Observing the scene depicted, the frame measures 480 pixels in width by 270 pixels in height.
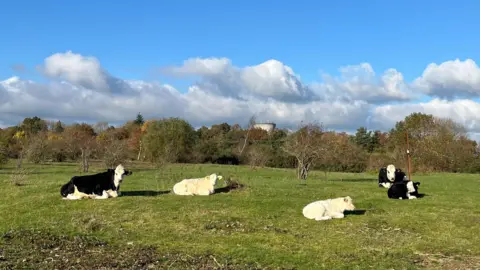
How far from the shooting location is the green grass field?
31.0 feet

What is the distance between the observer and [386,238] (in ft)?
37.5

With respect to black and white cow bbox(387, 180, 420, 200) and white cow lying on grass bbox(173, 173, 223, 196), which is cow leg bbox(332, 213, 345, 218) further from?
white cow lying on grass bbox(173, 173, 223, 196)

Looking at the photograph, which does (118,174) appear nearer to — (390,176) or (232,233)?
(232,233)

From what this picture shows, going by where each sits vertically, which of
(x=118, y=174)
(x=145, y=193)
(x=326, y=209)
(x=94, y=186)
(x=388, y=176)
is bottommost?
(x=326, y=209)

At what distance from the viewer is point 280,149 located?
64.9m

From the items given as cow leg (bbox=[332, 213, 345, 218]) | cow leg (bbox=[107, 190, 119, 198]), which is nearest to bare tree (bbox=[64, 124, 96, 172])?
cow leg (bbox=[107, 190, 119, 198])

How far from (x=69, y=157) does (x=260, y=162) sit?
2657cm

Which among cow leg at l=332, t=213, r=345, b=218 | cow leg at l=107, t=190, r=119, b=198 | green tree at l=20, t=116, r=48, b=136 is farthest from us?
green tree at l=20, t=116, r=48, b=136

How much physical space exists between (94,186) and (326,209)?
848cm

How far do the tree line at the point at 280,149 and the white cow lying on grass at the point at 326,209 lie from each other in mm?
14930

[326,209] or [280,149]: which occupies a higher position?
[280,149]

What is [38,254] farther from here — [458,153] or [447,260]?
[458,153]

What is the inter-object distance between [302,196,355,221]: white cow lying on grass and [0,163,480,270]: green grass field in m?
0.31

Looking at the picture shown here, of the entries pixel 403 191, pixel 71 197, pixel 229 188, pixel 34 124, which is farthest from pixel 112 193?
pixel 34 124
